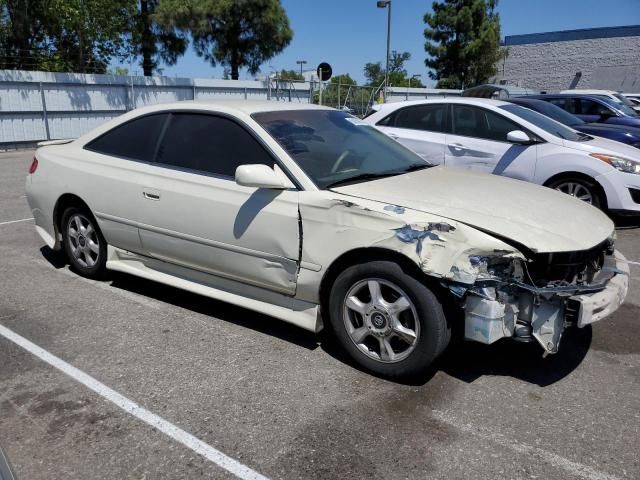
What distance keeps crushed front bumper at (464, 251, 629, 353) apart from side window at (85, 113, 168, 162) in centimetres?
273

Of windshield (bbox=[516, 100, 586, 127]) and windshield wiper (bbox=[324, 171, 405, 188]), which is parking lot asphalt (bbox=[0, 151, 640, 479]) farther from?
windshield (bbox=[516, 100, 586, 127])

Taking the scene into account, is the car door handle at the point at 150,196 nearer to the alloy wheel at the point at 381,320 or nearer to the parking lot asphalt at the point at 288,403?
the parking lot asphalt at the point at 288,403

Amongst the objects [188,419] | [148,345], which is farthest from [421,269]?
[148,345]

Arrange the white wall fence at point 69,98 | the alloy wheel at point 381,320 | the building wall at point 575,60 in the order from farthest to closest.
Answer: the building wall at point 575,60
the white wall fence at point 69,98
the alloy wheel at point 381,320

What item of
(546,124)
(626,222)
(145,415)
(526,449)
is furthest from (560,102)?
(145,415)

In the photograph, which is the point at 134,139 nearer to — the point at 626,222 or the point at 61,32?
the point at 626,222

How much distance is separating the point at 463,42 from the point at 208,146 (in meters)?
40.6

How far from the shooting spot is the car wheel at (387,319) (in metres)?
3.09

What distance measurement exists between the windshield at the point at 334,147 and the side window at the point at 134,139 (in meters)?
0.96

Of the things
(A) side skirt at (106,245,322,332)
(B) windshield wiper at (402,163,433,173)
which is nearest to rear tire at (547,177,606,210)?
(B) windshield wiper at (402,163,433,173)

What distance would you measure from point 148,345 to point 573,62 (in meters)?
45.6

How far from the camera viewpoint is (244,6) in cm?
3033

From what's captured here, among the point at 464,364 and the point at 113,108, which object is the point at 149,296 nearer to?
the point at 464,364

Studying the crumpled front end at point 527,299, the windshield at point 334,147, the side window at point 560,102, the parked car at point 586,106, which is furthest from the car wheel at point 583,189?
the side window at point 560,102
